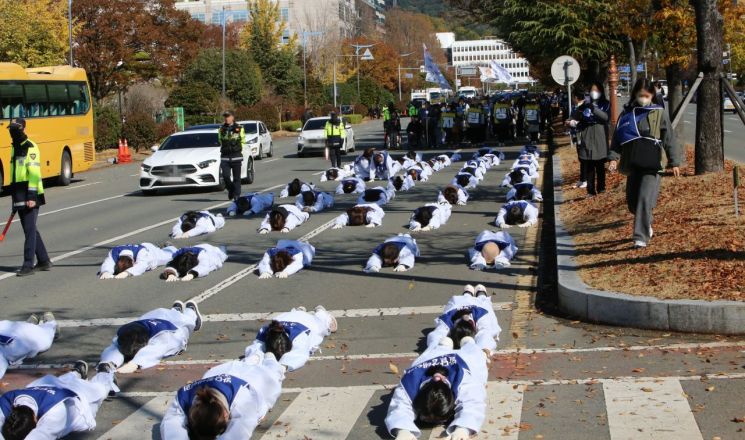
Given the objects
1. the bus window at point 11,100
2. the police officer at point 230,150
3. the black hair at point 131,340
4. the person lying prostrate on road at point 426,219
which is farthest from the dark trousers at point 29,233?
the bus window at point 11,100

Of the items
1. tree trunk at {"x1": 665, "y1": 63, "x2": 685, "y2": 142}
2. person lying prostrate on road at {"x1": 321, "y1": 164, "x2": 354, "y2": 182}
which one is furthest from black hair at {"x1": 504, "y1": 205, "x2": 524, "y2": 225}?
person lying prostrate on road at {"x1": 321, "y1": 164, "x2": 354, "y2": 182}

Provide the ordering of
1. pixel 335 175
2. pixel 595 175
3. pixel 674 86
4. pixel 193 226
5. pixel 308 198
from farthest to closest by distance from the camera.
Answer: pixel 335 175 → pixel 674 86 → pixel 308 198 → pixel 595 175 → pixel 193 226

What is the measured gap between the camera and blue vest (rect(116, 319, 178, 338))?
26.6 ft

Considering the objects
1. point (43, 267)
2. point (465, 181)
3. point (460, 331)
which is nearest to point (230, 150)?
point (465, 181)

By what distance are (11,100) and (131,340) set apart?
840 inches

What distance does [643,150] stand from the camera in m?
10.7

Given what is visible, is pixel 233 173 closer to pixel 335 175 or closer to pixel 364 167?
pixel 335 175

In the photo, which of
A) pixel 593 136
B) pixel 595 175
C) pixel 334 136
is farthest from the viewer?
pixel 334 136

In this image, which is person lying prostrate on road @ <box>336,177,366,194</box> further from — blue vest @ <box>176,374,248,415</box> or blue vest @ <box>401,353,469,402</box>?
blue vest @ <box>176,374,248,415</box>

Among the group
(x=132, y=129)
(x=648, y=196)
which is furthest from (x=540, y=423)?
(x=132, y=129)

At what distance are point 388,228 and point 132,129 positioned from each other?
32297 millimetres

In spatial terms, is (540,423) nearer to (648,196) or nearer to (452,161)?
(648,196)

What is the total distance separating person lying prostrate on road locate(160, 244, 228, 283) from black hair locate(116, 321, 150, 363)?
399cm

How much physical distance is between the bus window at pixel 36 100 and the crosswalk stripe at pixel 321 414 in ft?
76.9
